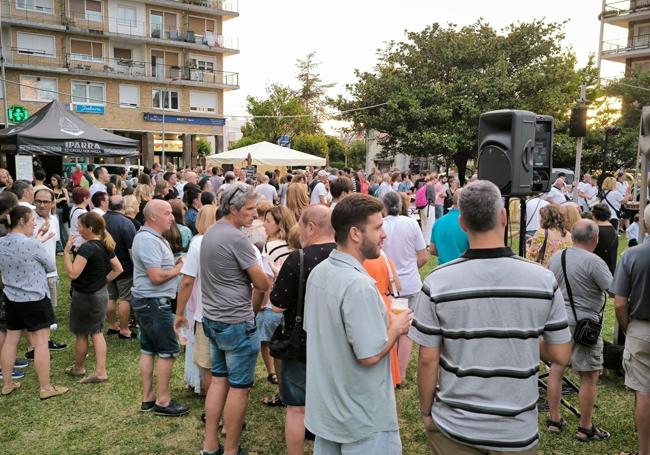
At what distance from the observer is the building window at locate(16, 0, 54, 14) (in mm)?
29445

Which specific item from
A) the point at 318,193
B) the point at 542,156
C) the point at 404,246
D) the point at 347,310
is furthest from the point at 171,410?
the point at 318,193

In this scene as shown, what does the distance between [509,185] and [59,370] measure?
191 inches

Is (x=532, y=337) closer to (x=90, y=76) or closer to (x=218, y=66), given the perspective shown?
(x=90, y=76)

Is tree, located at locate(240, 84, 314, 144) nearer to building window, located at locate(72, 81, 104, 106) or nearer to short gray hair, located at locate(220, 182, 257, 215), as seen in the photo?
building window, located at locate(72, 81, 104, 106)

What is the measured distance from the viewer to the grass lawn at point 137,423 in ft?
12.9

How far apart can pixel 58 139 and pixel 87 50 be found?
2527 centimetres

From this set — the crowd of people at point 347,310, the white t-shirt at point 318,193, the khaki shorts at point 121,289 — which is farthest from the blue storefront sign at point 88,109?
the khaki shorts at point 121,289

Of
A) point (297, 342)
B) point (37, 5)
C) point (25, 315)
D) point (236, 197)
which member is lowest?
point (25, 315)

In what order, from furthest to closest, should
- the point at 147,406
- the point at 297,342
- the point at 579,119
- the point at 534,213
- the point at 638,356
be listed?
the point at 579,119 → the point at 534,213 → the point at 147,406 → the point at 638,356 → the point at 297,342

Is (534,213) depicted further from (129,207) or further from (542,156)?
(129,207)

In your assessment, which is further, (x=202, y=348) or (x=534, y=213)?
(x=534, y=213)

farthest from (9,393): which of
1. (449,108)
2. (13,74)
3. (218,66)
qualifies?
(218,66)

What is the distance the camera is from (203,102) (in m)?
35.7

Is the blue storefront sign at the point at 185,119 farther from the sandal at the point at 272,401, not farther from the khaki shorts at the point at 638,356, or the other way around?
the khaki shorts at the point at 638,356
